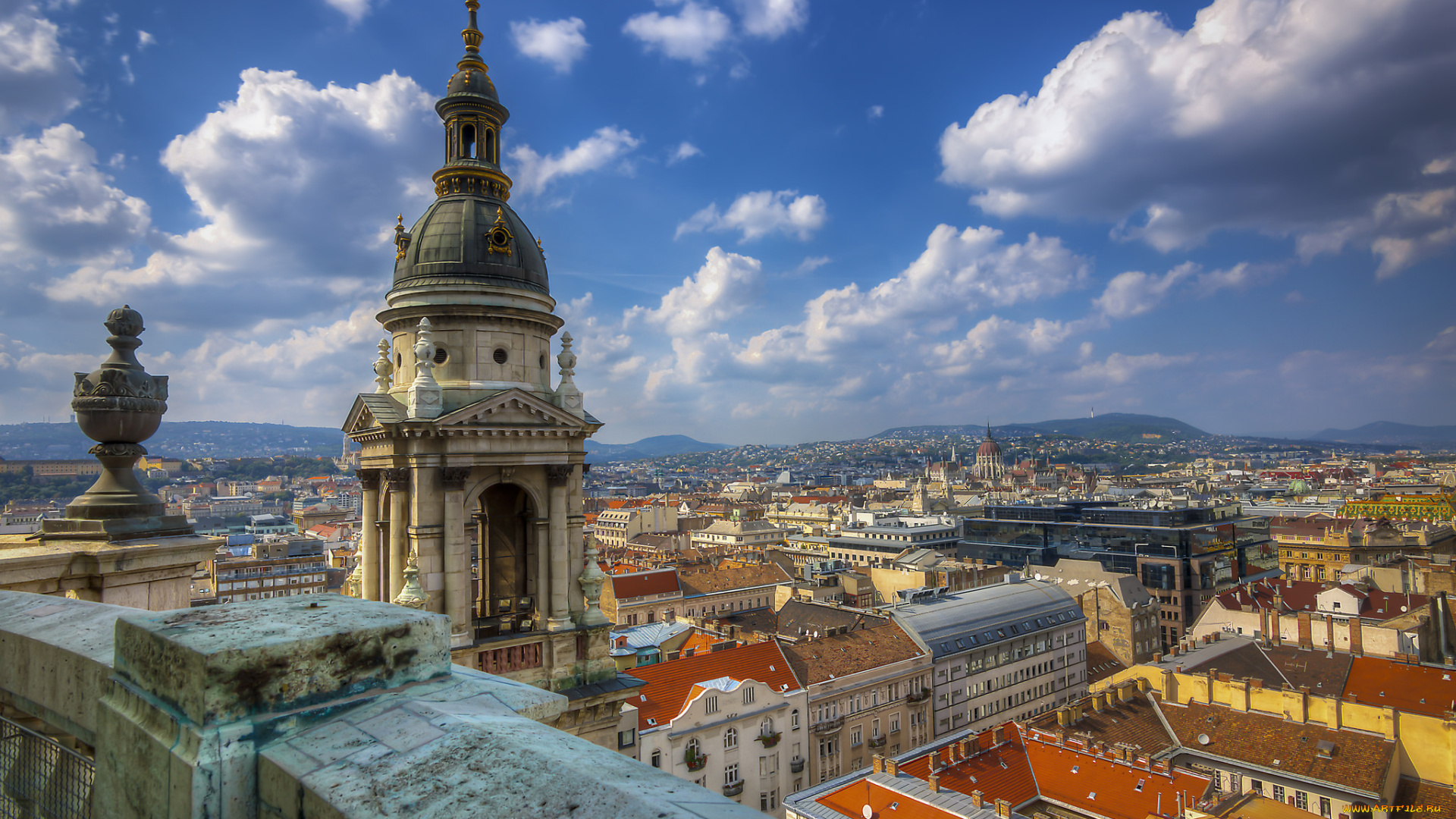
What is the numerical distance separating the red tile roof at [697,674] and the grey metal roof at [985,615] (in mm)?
14028

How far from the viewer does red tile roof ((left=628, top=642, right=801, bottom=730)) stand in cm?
3991

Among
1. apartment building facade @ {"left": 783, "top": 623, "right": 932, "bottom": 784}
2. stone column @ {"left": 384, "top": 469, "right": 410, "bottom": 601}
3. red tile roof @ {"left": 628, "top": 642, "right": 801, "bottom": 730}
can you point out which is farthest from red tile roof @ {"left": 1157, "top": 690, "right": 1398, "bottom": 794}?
stone column @ {"left": 384, "top": 469, "right": 410, "bottom": 601}

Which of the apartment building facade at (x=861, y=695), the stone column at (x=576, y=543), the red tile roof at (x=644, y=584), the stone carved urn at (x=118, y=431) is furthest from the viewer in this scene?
the red tile roof at (x=644, y=584)

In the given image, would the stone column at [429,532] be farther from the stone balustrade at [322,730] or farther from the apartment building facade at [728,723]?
the apartment building facade at [728,723]

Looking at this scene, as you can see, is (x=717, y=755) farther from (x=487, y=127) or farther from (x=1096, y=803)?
(x=487, y=127)

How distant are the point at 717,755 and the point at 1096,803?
18.5 meters

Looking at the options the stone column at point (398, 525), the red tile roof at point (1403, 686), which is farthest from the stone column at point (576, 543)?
the red tile roof at point (1403, 686)

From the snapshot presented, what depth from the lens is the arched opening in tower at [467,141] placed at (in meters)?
19.6

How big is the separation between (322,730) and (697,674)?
142 feet

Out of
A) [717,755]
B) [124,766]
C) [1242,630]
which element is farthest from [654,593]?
[124,766]

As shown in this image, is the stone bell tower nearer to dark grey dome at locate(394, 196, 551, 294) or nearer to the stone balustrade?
dark grey dome at locate(394, 196, 551, 294)

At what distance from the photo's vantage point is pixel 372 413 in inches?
676

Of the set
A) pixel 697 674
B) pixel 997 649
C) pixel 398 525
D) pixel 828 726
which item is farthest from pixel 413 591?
pixel 997 649

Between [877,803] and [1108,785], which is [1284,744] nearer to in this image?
[1108,785]
